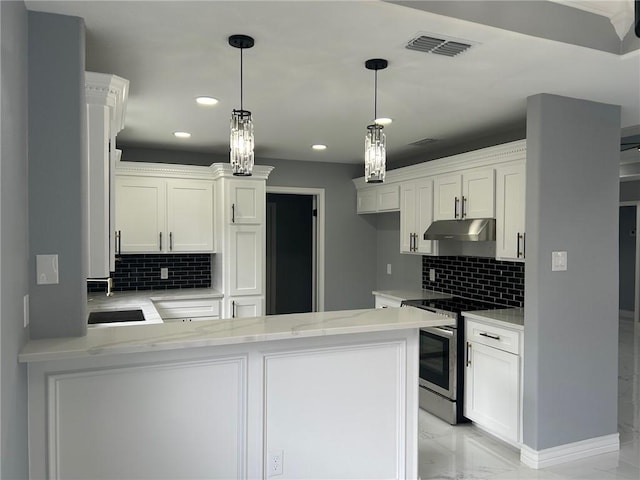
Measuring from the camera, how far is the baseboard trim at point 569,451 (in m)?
3.12

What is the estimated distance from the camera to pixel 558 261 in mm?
3133

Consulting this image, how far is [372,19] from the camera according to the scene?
2.00 m

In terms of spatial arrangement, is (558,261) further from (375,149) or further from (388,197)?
(388,197)

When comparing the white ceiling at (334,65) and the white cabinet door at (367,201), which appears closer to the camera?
the white ceiling at (334,65)

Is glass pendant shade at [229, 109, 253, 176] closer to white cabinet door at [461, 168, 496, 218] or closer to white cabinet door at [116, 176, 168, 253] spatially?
white cabinet door at [461, 168, 496, 218]

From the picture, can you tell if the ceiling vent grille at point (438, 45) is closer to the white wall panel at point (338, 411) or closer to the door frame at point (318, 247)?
the white wall panel at point (338, 411)

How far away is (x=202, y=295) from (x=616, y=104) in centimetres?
388

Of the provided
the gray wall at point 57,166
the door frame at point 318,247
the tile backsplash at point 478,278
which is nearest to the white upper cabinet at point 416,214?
the tile backsplash at point 478,278

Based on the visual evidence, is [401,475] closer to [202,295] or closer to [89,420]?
[89,420]

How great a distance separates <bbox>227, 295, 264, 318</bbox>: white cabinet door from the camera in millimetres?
4895

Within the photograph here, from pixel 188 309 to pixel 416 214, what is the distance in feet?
8.15

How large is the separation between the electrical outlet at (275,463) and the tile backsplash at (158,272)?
3.34 metres

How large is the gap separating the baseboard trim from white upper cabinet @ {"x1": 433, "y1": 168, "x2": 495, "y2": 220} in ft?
5.64

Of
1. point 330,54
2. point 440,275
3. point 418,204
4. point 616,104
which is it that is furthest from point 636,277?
point 330,54
